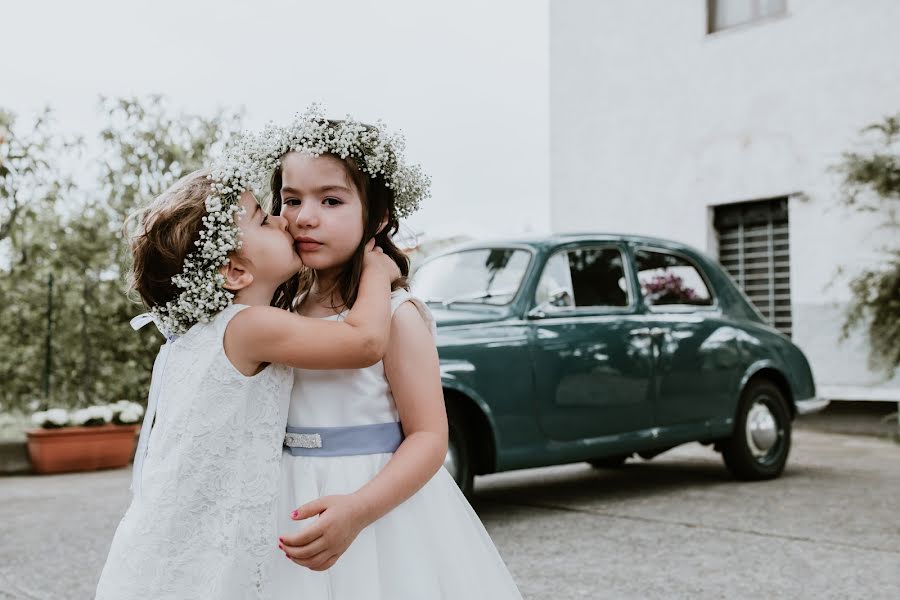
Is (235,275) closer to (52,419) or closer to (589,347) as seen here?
(589,347)

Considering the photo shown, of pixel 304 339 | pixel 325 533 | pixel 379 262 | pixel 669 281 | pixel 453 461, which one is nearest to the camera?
pixel 325 533

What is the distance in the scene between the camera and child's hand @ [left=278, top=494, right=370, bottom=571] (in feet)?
5.23

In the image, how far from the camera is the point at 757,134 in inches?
419

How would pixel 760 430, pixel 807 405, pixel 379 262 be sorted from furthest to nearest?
pixel 807 405
pixel 760 430
pixel 379 262

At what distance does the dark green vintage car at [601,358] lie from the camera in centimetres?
506

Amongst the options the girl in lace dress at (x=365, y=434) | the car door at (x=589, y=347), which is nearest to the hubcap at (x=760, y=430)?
the car door at (x=589, y=347)

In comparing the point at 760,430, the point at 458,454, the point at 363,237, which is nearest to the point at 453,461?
the point at 458,454

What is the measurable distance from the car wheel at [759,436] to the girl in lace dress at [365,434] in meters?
4.74

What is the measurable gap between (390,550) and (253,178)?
2.51 ft

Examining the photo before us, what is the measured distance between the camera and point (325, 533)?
161 cm

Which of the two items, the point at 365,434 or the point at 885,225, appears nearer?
the point at 365,434

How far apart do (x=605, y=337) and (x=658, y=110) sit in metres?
6.73

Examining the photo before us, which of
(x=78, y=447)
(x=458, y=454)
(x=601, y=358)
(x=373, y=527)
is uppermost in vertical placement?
(x=373, y=527)

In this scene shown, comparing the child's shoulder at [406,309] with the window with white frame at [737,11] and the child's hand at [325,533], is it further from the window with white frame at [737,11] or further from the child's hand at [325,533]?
the window with white frame at [737,11]
